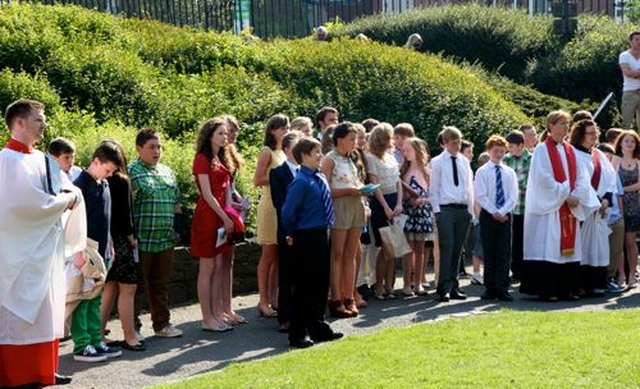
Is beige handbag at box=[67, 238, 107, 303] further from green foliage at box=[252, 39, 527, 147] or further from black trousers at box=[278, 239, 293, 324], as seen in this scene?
green foliage at box=[252, 39, 527, 147]

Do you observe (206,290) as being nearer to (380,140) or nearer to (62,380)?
(62,380)

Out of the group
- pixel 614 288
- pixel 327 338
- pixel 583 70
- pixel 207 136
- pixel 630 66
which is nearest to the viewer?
pixel 327 338

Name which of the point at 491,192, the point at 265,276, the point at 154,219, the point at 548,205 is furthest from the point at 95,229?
the point at 548,205

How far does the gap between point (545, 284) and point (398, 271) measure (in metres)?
2.37

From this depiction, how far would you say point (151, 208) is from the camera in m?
12.1

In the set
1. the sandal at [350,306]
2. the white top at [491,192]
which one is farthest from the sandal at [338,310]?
the white top at [491,192]

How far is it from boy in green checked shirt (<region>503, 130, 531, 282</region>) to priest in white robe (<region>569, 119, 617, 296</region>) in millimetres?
897

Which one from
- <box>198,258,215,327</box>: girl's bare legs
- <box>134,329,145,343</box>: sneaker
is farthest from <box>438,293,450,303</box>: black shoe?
<box>134,329,145,343</box>: sneaker

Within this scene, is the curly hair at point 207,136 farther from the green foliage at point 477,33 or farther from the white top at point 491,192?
the green foliage at point 477,33

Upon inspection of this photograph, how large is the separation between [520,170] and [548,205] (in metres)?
1.38

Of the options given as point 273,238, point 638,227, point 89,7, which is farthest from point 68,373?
point 89,7

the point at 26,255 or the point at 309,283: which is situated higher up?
the point at 26,255

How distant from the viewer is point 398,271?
16469mm

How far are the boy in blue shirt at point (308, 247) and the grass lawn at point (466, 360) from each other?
0.32 meters
